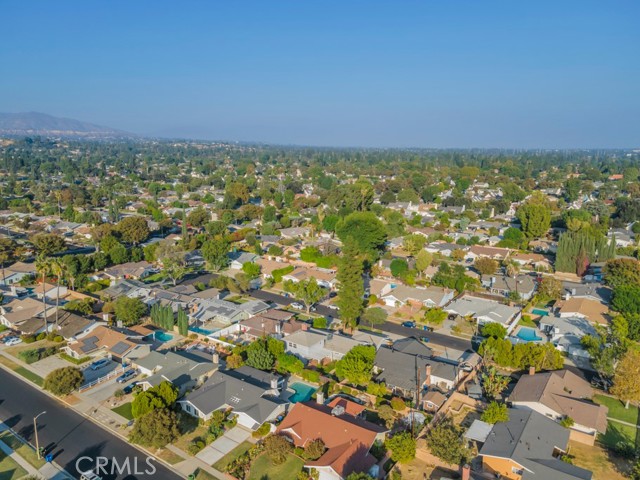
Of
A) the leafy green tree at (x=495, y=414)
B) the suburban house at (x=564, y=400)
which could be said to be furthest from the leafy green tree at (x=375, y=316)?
the leafy green tree at (x=495, y=414)

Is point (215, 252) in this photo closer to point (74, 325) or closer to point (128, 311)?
point (128, 311)

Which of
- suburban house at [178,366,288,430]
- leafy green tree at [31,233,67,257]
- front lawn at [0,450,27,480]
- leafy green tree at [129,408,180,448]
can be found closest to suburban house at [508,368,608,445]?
suburban house at [178,366,288,430]

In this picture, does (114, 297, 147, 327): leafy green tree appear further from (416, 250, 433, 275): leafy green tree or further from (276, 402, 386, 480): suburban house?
(416, 250, 433, 275): leafy green tree

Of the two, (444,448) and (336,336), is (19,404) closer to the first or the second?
(336,336)

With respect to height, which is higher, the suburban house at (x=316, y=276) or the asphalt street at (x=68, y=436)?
the suburban house at (x=316, y=276)

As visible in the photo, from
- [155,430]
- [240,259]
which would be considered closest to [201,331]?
[155,430]

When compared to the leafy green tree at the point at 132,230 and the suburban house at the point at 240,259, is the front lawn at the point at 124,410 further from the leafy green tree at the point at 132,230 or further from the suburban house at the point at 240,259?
the leafy green tree at the point at 132,230

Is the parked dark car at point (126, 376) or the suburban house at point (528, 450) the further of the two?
the parked dark car at point (126, 376)

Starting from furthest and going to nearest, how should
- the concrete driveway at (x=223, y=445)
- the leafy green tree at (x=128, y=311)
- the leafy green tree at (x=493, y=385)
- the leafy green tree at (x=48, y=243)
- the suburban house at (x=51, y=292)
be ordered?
the leafy green tree at (x=48, y=243) < the suburban house at (x=51, y=292) < the leafy green tree at (x=128, y=311) < the leafy green tree at (x=493, y=385) < the concrete driveway at (x=223, y=445)

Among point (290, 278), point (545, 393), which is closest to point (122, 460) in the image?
point (545, 393)
